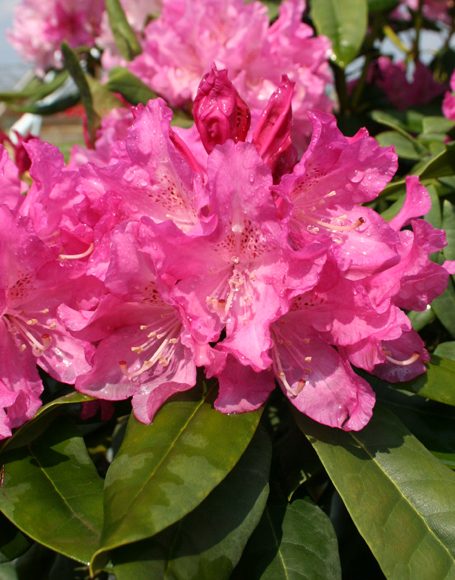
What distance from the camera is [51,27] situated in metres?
2.24

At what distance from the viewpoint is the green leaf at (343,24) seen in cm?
150

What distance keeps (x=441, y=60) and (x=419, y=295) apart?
59.7 inches

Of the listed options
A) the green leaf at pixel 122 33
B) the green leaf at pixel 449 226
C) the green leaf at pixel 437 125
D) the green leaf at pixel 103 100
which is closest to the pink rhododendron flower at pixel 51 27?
the green leaf at pixel 122 33

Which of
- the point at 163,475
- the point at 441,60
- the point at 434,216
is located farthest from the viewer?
the point at 441,60

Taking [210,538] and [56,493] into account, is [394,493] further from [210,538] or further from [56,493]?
[56,493]

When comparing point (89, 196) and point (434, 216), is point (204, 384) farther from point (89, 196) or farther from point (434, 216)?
Result: point (434, 216)

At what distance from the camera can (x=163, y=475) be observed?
0.67 meters

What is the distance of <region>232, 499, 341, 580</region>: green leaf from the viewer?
75 centimetres

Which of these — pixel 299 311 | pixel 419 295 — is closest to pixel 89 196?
pixel 299 311

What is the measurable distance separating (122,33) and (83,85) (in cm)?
30

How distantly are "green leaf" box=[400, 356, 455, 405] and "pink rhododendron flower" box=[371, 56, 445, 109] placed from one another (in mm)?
1137

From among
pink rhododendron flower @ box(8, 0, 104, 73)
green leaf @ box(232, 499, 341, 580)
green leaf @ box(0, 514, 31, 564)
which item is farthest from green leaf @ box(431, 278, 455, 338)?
pink rhododendron flower @ box(8, 0, 104, 73)

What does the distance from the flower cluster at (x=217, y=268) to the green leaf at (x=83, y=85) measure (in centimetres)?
70

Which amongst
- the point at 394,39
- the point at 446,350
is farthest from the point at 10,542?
the point at 394,39
